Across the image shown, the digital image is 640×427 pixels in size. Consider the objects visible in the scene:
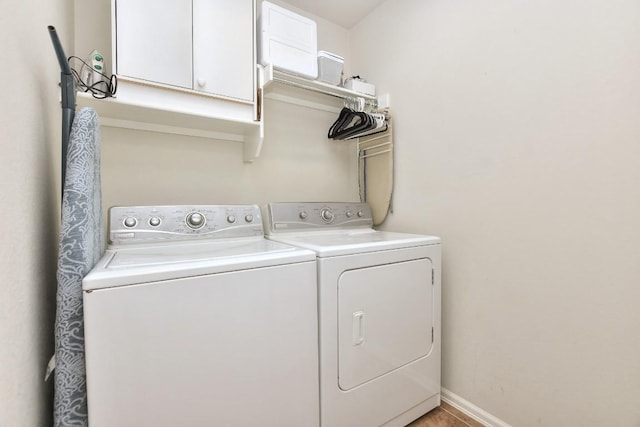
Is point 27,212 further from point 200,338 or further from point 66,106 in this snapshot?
point 200,338

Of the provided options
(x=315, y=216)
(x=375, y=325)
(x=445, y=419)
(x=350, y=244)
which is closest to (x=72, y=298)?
(x=350, y=244)

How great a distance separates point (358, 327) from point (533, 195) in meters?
0.98

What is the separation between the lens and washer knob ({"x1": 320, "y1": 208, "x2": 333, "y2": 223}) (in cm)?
179

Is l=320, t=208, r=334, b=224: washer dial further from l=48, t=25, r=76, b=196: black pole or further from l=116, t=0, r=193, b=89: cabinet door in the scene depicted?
l=48, t=25, r=76, b=196: black pole

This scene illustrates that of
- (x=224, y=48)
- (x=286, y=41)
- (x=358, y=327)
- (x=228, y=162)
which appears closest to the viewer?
(x=358, y=327)

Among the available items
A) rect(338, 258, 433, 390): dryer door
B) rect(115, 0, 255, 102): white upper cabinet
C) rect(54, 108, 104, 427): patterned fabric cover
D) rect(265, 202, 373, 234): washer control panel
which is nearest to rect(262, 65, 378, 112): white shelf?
rect(115, 0, 255, 102): white upper cabinet

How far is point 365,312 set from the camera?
49.1 inches

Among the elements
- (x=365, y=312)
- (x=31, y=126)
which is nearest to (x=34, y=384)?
(x=31, y=126)

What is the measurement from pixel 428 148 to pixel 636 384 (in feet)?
4.35

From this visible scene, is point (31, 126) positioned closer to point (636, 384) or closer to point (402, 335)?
point (402, 335)

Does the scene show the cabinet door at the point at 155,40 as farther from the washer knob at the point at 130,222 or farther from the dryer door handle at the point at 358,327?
the dryer door handle at the point at 358,327

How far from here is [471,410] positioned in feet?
4.97

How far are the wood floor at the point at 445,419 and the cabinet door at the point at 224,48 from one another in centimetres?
194

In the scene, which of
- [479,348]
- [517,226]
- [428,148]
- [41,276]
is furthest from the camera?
[428,148]
